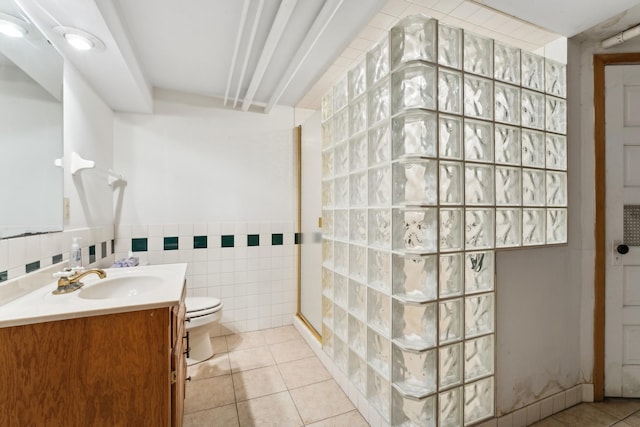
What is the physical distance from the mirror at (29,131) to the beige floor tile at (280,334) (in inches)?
69.3

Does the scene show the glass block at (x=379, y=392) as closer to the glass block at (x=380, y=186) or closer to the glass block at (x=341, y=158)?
the glass block at (x=380, y=186)

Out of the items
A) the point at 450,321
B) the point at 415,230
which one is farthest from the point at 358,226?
the point at 450,321

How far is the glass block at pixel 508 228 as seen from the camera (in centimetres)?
140

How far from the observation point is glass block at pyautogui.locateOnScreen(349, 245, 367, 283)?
1.53 meters

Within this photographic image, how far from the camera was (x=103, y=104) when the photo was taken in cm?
211

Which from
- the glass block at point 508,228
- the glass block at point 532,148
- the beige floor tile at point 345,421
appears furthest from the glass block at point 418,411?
the glass block at point 532,148

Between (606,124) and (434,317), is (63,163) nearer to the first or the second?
(434,317)

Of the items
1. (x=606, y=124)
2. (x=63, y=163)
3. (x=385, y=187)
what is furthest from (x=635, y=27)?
(x=63, y=163)

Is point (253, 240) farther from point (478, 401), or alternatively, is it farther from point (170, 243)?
point (478, 401)

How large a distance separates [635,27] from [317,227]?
224 centimetres

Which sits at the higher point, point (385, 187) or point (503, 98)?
point (503, 98)

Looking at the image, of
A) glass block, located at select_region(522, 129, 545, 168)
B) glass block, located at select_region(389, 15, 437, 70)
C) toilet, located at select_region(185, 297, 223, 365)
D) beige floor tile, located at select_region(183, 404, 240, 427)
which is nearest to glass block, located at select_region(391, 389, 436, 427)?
beige floor tile, located at select_region(183, 404, 240, 427)

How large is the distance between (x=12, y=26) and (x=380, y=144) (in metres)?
1.65

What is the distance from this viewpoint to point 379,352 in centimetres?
143
